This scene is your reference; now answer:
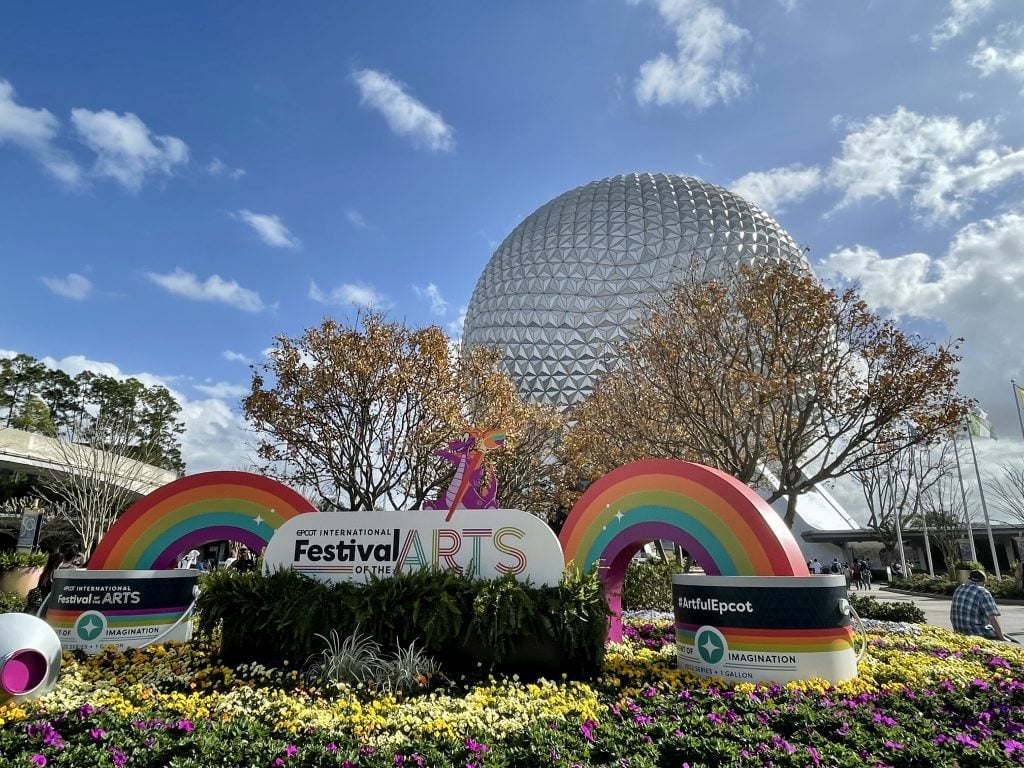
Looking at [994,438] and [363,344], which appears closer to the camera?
[363,344]

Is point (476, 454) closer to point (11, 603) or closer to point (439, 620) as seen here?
point (439, 620)

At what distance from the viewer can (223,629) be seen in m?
8.70

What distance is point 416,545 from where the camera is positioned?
30.9 feet

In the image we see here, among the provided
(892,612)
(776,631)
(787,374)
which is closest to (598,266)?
(787,374)

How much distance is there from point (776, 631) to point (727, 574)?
1.01 metres

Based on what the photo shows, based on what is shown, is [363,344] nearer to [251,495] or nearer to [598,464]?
[251,495]

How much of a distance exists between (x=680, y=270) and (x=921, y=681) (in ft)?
97.6

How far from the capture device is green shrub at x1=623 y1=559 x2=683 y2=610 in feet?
54.2

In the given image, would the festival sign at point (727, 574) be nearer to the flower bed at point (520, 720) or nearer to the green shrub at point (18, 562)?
the flower bed at point (520, 720)

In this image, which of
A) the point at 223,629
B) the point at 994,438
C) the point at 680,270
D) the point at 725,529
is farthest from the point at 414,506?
the point at 994,438

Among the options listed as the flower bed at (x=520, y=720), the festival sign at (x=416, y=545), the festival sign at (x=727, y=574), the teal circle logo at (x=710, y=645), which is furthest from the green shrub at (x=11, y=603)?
the teal circle logo at (x=710, y=645)

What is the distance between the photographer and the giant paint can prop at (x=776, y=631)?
7.60 meters

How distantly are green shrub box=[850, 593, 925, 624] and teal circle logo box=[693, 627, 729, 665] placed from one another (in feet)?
34.2

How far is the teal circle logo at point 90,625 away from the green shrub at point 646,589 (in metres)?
11.4
